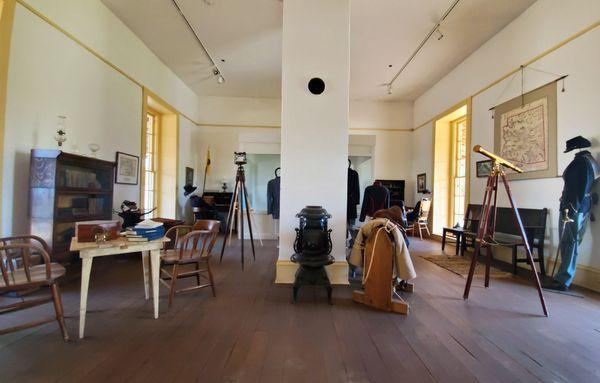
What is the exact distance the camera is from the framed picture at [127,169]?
4.69 m

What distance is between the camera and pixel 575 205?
3168 mm

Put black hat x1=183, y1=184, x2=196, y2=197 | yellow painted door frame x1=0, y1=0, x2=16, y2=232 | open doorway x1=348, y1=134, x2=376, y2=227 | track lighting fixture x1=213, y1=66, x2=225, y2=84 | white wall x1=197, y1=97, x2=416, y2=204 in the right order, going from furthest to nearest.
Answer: open doorway x1=348, y1=134, x2=376, y2=227
white wall x1=197, y1=97, x2=416, y2=204
black hat x1=183, y1=184, x2=196, y2=197
track lighting fixture x1=213, y1=66, x2=225, y2=84
yellow painted door frame x1=0, y1=0, x2=16, y2=232

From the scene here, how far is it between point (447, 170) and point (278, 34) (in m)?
5.16

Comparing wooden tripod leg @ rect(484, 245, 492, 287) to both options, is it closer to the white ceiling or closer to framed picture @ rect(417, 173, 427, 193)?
the white ceiling

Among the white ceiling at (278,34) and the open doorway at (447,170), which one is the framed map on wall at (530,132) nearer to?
the white ceiling at (278,34)

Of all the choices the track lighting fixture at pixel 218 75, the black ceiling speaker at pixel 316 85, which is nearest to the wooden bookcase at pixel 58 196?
the black ceiling speaker at pixel 316 85

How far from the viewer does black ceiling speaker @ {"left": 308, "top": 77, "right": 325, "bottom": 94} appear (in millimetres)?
3385

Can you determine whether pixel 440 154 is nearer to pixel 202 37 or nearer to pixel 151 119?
pixel 202 37

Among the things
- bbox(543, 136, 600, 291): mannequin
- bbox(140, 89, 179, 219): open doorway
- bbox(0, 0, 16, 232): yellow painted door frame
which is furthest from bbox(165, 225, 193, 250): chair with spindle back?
bbox(543, 136, 600, 291): mannequin

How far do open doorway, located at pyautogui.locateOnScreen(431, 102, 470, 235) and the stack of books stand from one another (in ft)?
21.5

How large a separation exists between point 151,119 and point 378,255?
6.35 metres

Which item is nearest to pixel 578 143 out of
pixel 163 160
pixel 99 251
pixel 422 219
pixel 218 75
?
pixel 422 219

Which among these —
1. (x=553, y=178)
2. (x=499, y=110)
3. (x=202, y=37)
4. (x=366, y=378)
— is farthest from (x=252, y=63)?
(x=366, y=378)

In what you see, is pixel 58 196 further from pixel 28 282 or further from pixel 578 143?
pixel 578 143
